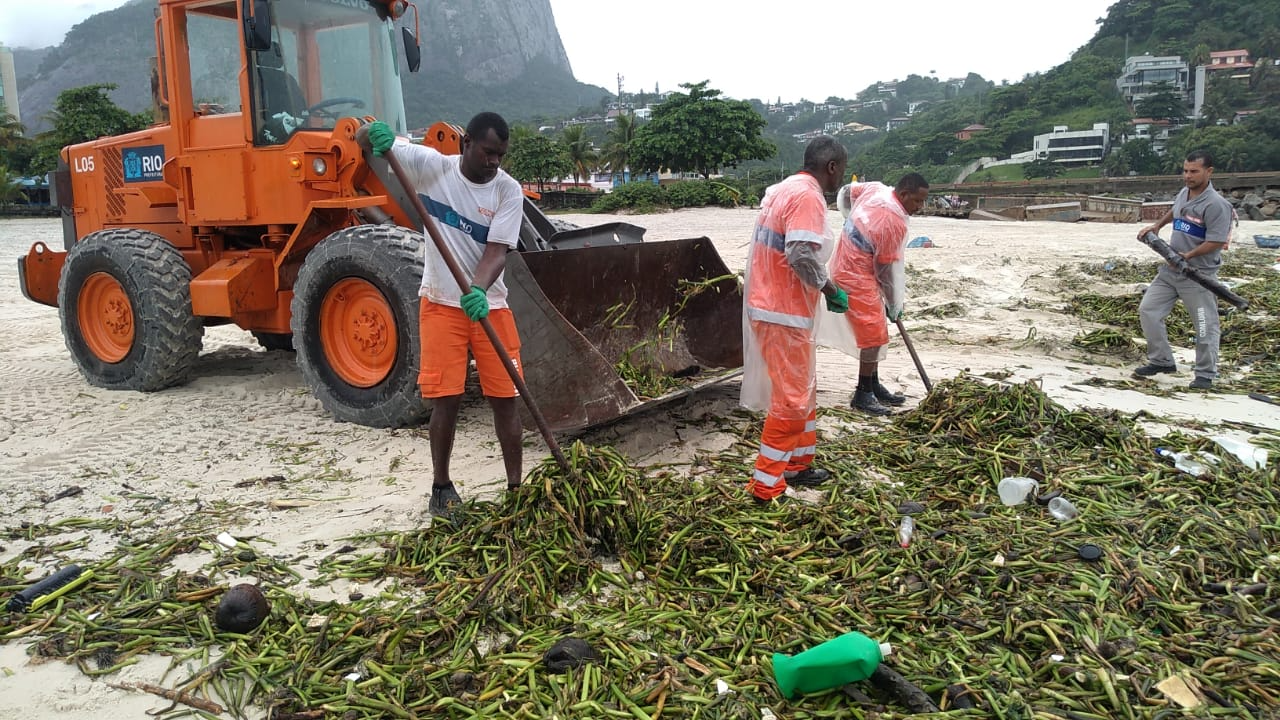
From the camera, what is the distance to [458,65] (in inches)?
6353

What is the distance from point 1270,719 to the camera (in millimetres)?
2627

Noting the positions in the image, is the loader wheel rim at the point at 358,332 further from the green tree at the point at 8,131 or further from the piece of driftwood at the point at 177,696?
the green tree at the point at 8,131

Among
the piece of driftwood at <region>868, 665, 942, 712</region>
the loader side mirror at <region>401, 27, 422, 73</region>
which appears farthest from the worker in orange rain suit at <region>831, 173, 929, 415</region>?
the loader side mirror at <region>401, 27, 422, 73</region>

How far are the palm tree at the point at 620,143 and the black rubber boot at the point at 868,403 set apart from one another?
4349cm

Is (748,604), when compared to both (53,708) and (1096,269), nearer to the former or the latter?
(53,708)

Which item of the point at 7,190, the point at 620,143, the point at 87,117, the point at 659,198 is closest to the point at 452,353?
the point at 659,198

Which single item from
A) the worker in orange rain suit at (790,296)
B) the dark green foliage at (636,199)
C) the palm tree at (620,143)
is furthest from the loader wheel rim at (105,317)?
the palm tree at (620,143)

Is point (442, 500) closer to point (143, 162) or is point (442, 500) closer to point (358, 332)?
point (358, 332)

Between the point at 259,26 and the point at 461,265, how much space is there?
2820 millimetres

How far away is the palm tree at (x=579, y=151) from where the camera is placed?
53906 millimetres

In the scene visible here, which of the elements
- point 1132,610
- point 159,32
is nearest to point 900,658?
point 1132,610

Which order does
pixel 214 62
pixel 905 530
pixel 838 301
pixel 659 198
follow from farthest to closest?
1. pixel 659 198
2. pixel 214 62
3. pixel 838 301
4. pixel 905 530

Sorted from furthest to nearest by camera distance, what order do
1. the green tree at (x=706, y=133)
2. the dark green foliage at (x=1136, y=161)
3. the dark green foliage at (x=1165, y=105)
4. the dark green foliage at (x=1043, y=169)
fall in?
Answer: the dark green foliage at (x=1165, y=105) → the dark green foliage at (x=1043, y=169) → the dark green foliage at (x=1136, y=161) → the green tree at (x=706, y=133)

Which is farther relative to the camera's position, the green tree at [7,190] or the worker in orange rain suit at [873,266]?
the green tree at [7,190]
